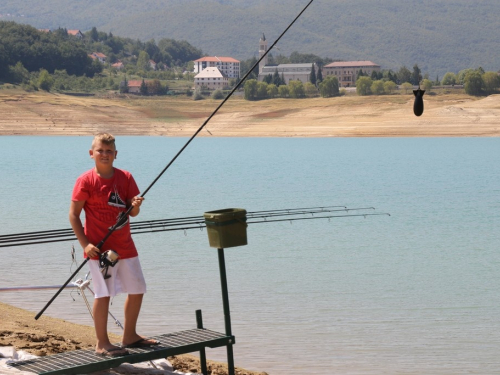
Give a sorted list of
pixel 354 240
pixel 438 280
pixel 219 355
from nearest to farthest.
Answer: pixel 219 355, pixel 438 280, pixel 354 240

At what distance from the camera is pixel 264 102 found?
9731cm

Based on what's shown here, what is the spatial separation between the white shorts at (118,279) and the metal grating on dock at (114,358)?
1.00ft

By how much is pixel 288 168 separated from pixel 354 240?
2282 cm

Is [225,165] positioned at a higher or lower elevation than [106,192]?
lower

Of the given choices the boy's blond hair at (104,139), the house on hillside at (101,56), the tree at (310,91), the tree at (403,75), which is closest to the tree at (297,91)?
the tree at (310,91)

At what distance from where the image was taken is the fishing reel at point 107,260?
166 inches

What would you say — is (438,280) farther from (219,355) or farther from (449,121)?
(449,121)

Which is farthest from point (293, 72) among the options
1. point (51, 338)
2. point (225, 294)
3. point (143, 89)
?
point (225, 294)

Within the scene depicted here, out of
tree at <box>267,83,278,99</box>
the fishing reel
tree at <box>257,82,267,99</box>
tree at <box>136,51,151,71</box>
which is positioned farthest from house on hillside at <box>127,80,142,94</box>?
the fishing reel

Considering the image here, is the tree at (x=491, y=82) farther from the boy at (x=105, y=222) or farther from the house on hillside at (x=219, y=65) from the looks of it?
the boy at (x=105, y=222)

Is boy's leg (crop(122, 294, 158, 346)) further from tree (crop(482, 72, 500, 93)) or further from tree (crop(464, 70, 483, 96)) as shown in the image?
tree (crop(482, 72, 500, 93))

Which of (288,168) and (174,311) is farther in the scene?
(288,168)

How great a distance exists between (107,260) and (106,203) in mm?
271

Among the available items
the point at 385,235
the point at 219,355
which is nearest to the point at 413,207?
the point at 385,235
